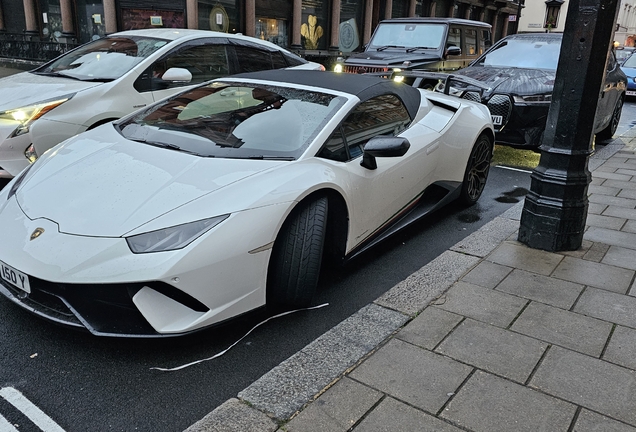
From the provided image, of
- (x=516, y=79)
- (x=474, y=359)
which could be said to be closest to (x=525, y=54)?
(x=516, y=79)

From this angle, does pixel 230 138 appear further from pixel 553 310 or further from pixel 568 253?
pixel 568 253

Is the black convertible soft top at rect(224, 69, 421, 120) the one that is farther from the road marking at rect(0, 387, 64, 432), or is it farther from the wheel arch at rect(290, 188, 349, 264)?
the road marking at rect(0, 387, 64, 432)

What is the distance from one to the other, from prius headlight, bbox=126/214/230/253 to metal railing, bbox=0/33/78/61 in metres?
12.3

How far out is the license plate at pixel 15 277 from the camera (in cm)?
262

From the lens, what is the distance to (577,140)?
404cm

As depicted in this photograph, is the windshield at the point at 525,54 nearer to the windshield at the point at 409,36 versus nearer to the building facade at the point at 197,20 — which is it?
the windshield at the point at 409,36

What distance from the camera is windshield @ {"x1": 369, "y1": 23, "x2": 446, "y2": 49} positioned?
10.4 meters

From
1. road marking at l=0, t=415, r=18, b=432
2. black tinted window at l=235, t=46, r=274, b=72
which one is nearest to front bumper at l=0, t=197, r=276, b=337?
road marking at l=0, t=415, r=18, b=432

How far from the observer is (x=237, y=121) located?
363cm

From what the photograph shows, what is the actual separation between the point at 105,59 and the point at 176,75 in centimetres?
96

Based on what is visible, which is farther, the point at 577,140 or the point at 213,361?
the point at 577,140

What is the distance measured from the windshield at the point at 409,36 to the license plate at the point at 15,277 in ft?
29.8

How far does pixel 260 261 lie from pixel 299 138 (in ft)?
3.09

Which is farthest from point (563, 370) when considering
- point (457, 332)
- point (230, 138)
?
point (230, 138)
